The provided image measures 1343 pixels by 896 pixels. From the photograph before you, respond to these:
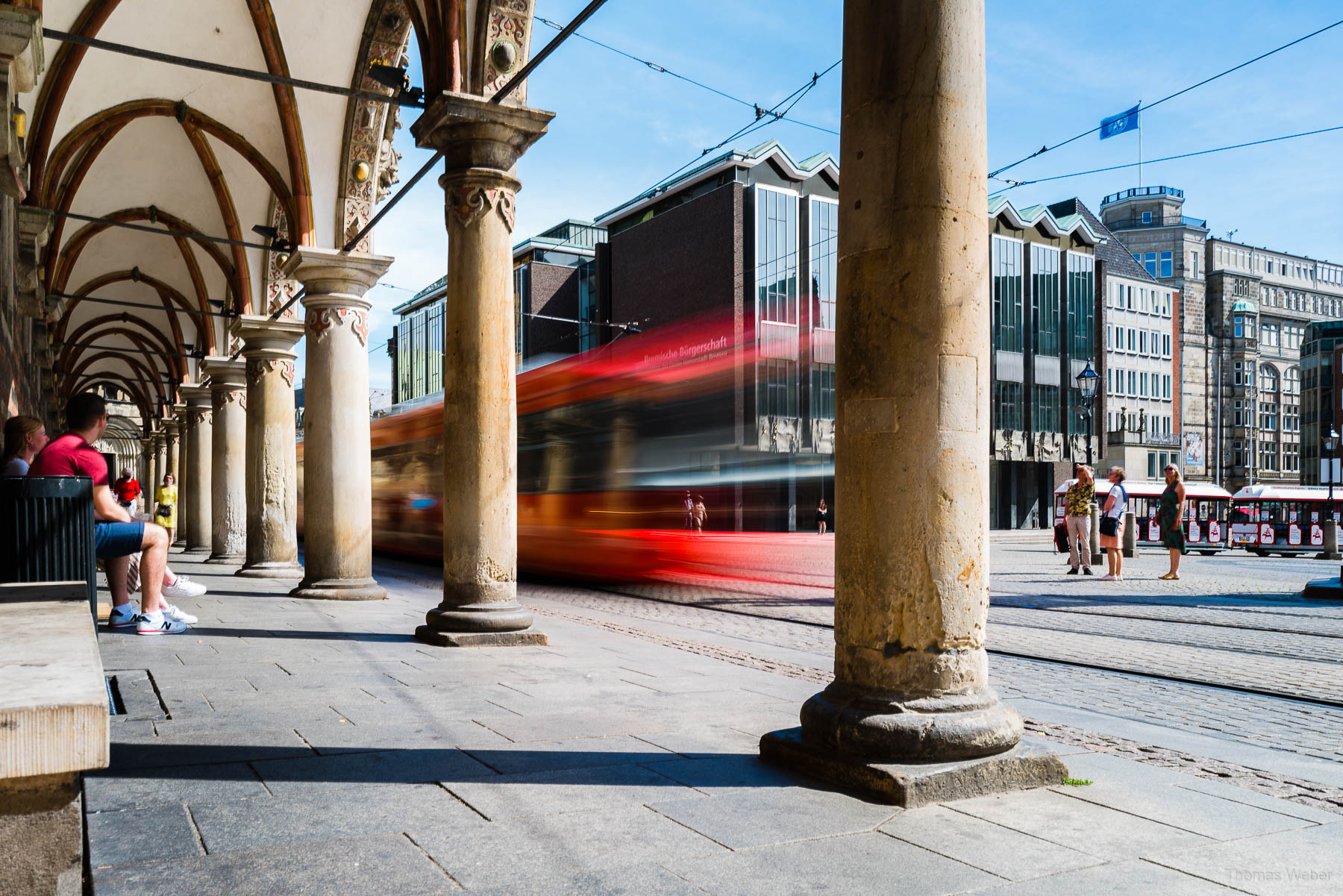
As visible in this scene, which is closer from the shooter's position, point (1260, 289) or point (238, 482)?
point (238, 482)

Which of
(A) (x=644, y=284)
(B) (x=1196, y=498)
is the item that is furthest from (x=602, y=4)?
(A) (x=644, y=284)

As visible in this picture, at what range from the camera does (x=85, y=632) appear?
10.7ft

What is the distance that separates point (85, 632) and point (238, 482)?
16.7m

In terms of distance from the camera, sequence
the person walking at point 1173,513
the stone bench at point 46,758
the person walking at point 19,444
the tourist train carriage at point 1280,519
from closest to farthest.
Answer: the stone bench at point 46,758, the person walking at point 19,444, the person walking at point 1173,513, the tourist train carriage at point 1280,519

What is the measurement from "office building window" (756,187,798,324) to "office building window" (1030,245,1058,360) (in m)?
14.6

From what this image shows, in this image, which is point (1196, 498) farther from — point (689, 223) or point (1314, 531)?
point (689, 223)

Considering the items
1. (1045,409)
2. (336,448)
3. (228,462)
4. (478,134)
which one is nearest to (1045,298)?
(1045,409)

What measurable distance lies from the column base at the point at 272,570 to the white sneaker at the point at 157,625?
646 cm

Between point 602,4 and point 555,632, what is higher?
point 602,4

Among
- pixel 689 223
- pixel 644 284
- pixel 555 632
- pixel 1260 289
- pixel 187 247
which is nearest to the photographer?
pixel 555 632

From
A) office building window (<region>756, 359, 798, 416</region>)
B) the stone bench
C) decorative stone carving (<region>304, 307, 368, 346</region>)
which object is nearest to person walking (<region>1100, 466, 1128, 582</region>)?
decorative stone carving (<region>304, 307, 368, 346</region>)

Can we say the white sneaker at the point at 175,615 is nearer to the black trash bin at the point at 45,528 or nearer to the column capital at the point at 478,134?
the black trash bin at the point at 45,528

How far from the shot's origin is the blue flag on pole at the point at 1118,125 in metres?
17.2

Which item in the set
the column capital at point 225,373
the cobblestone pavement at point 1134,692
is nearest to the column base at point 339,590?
the cobblestone pavement at point 1134,692
